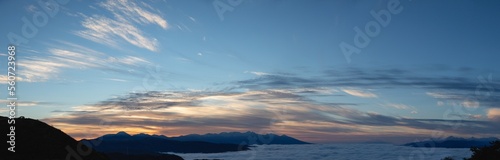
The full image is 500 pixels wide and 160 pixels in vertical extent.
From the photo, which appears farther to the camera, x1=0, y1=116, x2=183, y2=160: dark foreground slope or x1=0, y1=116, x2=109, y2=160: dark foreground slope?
x1=0, y1=116, x2=109, y2=160: dark foreground slope

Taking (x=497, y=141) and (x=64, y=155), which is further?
(x=64, y=155)

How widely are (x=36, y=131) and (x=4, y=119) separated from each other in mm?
12292

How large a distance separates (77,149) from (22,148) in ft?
46.4

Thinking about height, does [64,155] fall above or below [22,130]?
below

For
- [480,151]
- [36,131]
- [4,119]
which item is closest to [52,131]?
[36,131]

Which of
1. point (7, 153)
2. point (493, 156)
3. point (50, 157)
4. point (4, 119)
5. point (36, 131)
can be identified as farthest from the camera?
point (4, 119)

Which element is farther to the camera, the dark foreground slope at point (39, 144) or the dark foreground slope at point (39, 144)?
the dark foreground slope at point (39, 144)

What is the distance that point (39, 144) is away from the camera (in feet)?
231

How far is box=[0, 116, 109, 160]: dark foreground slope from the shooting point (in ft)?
212

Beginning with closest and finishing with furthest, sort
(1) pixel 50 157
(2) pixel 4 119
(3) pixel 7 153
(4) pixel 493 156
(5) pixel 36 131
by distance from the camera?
(4) pixel 493 156 → (3) pixel 7 153 → (1) pixel 50 157 → (5) pixel 36 131 → (2) pixel 4 119

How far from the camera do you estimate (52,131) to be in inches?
3253

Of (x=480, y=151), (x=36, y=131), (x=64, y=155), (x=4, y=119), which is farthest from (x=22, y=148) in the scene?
(x=480, y=151)

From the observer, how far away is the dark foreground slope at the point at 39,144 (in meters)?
64.7

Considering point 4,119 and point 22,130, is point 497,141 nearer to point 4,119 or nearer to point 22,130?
point 22,130
